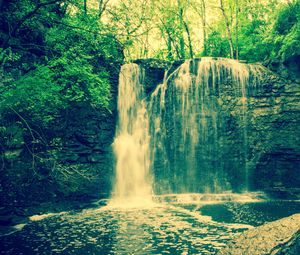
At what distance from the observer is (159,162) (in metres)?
14.8

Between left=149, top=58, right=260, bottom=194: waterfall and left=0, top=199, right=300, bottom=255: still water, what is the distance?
234 cm

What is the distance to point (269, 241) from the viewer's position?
4891 millimetres

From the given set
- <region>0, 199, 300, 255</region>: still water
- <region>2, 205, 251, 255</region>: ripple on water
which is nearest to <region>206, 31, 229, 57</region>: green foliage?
<region>0, 199, 300, 255</region>: still water

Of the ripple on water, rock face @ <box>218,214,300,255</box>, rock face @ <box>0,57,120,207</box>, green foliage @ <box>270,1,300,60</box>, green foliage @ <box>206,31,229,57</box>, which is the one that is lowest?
the ripple on water

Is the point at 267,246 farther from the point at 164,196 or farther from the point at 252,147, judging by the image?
the point at 252,147

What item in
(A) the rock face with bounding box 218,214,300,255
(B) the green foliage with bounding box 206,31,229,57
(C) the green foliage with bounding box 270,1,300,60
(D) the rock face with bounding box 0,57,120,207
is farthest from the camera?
(B) the green foliage with bounding box 206,31,229,57

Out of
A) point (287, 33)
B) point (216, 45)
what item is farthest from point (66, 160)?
point (216, 45)

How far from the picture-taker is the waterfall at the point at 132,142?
14406 millimetres

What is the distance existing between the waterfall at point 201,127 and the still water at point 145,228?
234 cm

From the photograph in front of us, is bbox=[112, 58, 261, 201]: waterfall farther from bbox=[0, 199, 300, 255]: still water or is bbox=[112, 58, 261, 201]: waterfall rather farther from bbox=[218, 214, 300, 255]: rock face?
bbox=[218, 214, 300, 255]: rock face

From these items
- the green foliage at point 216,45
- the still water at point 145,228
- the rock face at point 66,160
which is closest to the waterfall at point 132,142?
the rock face at point 66,160

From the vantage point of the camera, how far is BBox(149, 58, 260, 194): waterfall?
1450 centimetres

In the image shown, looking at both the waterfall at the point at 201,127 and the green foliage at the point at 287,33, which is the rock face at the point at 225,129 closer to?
the waterfall at the point at 201,127

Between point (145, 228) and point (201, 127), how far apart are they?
7213 mm
